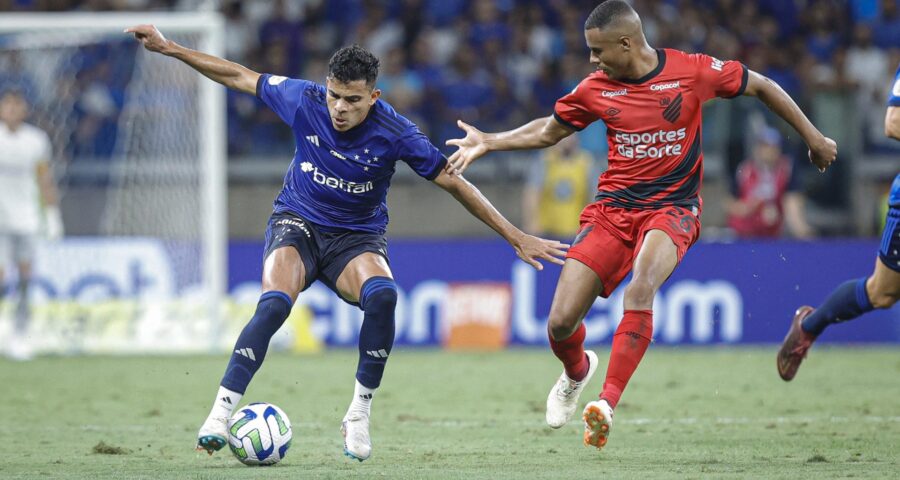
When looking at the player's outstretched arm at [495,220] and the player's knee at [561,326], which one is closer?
the player's outstretched arm at [495,220]

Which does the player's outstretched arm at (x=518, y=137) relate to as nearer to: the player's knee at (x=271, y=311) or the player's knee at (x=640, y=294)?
the player's knee at (x=640, y=294)

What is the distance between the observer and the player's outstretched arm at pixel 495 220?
6.93 meters

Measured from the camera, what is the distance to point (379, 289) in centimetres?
689

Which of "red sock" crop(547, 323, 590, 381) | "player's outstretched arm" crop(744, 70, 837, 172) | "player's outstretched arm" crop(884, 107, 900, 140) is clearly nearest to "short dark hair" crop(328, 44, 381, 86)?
"red sock" crop(547, 323, 590, 381)

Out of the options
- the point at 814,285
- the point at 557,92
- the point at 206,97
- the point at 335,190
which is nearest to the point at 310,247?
the point at 335,190

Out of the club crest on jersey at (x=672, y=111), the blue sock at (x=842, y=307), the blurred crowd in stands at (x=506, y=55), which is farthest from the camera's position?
the blurred crowd in stands at (x=506, y=55)

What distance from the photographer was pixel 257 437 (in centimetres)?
651

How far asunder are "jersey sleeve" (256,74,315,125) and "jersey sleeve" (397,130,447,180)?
663 mm

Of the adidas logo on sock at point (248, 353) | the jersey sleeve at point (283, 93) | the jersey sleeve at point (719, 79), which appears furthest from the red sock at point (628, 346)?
the jersey sleeve at point (283, 93)

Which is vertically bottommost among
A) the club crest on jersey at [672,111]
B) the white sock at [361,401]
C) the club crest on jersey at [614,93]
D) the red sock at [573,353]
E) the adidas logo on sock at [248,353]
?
the white sock at [361,401]

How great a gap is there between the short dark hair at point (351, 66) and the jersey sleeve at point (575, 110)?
3.93 feet

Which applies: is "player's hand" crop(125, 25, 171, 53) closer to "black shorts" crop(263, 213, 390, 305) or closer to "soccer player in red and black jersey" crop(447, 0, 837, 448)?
"black shorts" crop(263, 213, 390, 305)

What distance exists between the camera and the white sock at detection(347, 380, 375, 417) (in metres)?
6.81

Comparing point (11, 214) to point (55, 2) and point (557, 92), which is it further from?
point (557, 92)
